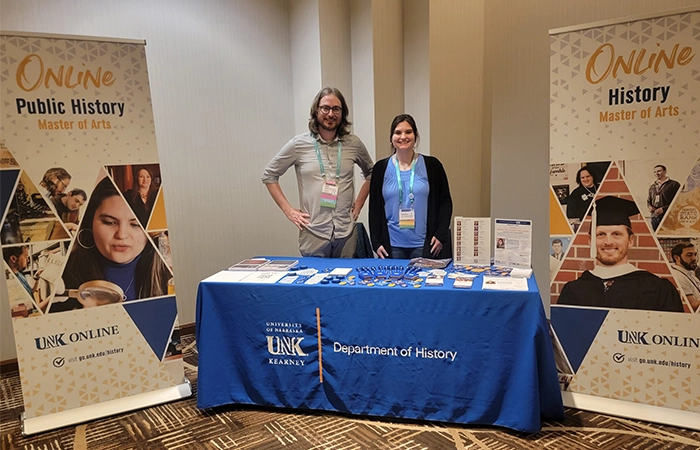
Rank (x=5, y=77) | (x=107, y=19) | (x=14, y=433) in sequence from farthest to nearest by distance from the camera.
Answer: (x=107, y=19)
(x=14, y=433)
(x=5, y=77)

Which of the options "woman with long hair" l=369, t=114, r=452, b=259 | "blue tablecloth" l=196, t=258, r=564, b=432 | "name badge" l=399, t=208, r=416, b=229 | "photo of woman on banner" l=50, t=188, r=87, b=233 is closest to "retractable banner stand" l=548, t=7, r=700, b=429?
"blue tablecloth" l=196, t=258, r=564, b=432

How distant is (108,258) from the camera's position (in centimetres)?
249

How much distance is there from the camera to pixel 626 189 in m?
2.23

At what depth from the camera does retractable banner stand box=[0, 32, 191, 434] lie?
7.47 feet

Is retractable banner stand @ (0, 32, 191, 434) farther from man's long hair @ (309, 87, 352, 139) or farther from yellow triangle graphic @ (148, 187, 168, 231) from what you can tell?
man's long hair @ (309, 87, 352, 139)

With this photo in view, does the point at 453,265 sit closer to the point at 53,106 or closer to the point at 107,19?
the point at 53,106

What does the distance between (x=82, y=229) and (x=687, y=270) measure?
293 centimetres

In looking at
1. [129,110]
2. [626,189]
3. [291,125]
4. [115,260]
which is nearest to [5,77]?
[129,110]

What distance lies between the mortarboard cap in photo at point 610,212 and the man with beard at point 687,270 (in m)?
0.24

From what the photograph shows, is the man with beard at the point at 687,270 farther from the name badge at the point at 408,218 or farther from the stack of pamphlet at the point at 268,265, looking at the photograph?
the stack of pamphlet at the point at 268,265

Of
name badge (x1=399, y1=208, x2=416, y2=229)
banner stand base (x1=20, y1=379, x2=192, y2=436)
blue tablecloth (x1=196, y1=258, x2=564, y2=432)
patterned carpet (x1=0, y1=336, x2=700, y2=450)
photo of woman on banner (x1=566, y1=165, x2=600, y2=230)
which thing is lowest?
patterned carpet (x1=0, y1=336, x2=700, y2=450)

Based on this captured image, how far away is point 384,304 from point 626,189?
4.13ft

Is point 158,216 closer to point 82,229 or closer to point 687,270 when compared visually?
point 82,229

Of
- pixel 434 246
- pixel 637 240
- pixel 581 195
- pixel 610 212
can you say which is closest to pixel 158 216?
pixel 434 246
